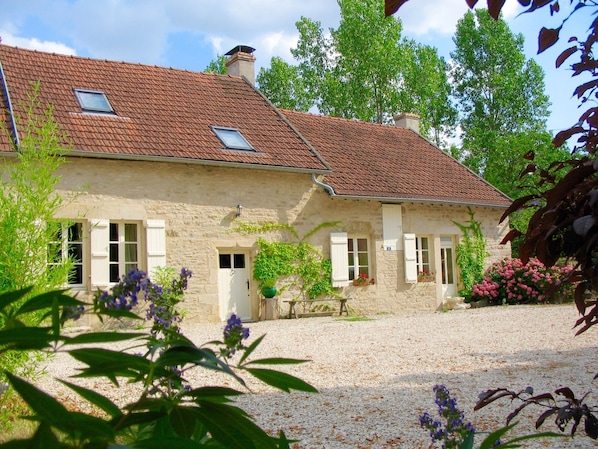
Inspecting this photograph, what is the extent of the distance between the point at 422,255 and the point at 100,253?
823cm

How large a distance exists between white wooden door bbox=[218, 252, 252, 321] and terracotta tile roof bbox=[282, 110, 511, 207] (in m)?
2.69

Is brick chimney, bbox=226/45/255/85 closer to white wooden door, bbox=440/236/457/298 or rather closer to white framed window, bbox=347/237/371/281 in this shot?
white framed window, bbox=347/237/371/281

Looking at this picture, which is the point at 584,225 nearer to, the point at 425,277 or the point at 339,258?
the point at 339,258

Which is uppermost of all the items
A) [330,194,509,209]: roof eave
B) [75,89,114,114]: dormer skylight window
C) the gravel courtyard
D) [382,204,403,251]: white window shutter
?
[75,89,114,114]: dormer skylight window

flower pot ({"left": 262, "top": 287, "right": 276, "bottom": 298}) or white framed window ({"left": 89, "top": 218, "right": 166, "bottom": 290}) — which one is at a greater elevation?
white framed window ({"left": 89, "top": 218, "right": 166, "bottom": 290})

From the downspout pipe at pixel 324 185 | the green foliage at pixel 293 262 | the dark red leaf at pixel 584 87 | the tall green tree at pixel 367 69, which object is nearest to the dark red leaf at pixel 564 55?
the dark red leaf at pixel 584 87

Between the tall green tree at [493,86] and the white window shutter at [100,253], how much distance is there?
78.8 ft

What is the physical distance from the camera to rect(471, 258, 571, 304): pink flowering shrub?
1638cm

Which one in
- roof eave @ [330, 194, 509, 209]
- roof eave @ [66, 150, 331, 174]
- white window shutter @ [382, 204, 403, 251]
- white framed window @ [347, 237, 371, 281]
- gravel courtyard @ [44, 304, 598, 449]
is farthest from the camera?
white window shutter @ [382, 204, 403, 251]

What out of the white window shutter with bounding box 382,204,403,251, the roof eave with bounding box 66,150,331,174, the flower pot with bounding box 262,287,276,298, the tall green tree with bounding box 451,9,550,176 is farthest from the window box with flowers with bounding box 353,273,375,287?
the tall green tree with bounding box 451,9,550,176

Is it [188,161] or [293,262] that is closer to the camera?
[188,161]

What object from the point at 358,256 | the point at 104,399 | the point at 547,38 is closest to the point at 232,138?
the point at 358,256

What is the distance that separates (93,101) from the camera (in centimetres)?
1351

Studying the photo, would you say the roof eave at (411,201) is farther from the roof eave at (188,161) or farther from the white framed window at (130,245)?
the white framed window at (130,245)
